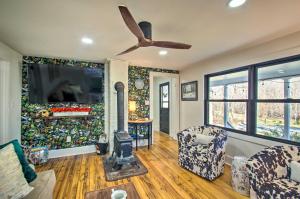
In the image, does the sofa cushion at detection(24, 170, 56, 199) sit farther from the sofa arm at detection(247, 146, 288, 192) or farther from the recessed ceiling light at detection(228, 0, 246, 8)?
the recessed ceiling light at detection(228, 0, 246, 8)

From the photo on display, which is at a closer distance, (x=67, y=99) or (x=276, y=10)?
(x=276, y=10)

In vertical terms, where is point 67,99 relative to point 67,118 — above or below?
above

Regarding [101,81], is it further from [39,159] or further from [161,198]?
[161,198]

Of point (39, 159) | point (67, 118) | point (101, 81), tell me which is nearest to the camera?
point (39, 159)

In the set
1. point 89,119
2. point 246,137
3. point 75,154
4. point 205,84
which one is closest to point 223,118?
point 246,137

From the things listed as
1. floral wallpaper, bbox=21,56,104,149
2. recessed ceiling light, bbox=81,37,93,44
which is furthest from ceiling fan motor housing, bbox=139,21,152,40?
floral wallpaper, bbox=21,56,104,149

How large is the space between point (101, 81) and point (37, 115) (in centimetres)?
158

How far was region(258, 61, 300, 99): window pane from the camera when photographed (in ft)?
7.77

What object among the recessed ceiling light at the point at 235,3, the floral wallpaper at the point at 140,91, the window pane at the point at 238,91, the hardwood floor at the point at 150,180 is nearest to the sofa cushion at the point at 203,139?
the hardwood floor at the point at 150,180

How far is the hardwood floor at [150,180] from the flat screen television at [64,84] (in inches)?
54.5

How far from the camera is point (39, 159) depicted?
10.4 ft

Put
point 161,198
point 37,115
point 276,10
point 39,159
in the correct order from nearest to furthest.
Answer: point 276,10, point 161,198, point 39,159, point 37,115

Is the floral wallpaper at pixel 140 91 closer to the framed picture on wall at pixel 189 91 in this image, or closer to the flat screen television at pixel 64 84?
the flat screen television at pixel 64 84

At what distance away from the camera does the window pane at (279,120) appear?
2.38 meters
